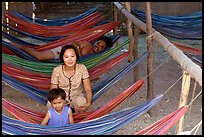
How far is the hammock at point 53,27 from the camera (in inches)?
151

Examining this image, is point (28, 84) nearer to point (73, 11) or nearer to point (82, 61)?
point (82, 61)

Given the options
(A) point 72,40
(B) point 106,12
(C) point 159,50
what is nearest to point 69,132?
(A) point 72,40

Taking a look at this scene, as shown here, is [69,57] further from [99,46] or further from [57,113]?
[99,46]

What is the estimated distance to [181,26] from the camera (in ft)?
11.0

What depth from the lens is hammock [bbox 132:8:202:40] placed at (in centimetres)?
325

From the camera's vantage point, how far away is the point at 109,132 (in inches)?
65.6

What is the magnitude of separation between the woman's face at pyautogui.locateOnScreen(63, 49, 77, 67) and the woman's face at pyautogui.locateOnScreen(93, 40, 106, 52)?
3.15 ft

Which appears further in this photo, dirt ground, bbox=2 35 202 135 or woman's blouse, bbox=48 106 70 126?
dirt ground, bbox=2 35 202 135

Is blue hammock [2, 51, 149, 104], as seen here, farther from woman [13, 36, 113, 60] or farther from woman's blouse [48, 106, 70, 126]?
woman [13, 36, 113, 60]

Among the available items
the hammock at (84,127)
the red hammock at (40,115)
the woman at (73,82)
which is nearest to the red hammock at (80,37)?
the woman at (73,82)

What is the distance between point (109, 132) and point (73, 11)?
5355mm

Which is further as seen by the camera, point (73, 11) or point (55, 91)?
point (73, 11)

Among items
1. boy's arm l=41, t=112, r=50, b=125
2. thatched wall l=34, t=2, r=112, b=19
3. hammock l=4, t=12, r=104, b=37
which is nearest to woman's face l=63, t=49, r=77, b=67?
boy's arm l=41, t=112, r=50, b=125

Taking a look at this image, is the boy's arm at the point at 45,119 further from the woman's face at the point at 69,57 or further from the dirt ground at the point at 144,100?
the dirt ground at the point at 144,100
